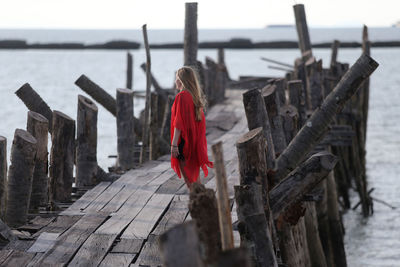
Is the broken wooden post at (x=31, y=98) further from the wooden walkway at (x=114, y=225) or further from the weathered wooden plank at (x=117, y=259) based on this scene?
the weathered wooden plank at (x=117, y=259)

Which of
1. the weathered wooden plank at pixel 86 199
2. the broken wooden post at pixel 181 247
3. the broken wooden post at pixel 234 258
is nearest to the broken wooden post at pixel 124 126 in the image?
the weathered wooden plank at pixel 86 199

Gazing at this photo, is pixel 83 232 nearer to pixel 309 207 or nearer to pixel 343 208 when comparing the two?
pixel 309 207

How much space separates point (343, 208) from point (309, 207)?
815 cm

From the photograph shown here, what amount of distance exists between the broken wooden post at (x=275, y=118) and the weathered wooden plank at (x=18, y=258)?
108 inches

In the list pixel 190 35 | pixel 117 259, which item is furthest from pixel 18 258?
pixel 190 35

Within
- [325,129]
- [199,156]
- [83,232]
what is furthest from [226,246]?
[325,129]

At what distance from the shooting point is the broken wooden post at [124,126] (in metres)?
8.30

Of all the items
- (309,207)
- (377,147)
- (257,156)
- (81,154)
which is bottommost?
(377,147)

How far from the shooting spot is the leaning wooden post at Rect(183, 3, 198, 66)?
33.4 feet

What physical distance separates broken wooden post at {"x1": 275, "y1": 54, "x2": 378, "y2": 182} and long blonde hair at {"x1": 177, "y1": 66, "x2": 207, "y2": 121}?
0.90 meters

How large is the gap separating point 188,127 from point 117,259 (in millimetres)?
1581

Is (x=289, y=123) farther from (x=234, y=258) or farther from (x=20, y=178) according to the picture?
(x=234, y=258)

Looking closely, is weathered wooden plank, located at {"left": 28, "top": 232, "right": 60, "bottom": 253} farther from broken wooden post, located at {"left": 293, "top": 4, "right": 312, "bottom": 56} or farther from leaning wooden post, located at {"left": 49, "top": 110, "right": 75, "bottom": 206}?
broken wooden post, located at {"left": 293, "top": 4, "right": 312, "bottom": 56}

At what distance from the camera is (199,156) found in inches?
241
